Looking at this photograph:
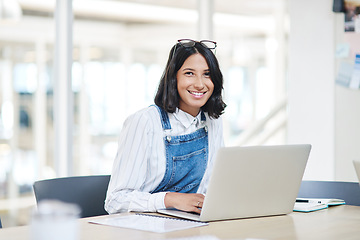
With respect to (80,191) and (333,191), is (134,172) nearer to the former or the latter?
(80,191)

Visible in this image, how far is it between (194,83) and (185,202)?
1.73ft

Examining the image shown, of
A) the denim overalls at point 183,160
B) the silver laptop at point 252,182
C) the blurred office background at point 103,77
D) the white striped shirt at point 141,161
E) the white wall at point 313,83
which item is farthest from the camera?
the white wall at point 313,83

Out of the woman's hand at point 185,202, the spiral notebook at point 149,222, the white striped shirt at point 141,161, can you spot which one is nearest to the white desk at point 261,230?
the spiral notebook at point 149,222

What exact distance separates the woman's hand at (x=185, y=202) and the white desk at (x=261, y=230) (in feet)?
0.43

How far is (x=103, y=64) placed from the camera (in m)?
3.83

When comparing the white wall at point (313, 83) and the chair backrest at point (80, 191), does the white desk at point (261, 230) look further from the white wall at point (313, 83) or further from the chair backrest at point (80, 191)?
the white wall at point (313, 83)

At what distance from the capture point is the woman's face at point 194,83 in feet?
6.66

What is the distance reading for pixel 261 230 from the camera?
1.45 meters

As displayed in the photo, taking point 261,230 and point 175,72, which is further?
point 175,72

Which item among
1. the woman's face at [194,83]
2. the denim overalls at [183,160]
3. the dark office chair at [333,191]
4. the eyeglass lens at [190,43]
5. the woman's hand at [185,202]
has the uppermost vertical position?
the eyeglass lens at [190,43]

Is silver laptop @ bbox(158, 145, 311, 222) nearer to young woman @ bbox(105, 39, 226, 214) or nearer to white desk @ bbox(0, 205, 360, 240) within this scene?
white desk @ bbox(0, 205, 360, 240)

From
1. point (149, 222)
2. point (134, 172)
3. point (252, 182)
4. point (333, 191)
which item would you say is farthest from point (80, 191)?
point (333, 191)

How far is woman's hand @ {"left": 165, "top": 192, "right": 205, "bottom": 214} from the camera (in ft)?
5.40

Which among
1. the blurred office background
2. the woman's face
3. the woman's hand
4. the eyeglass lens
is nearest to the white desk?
the woman's hand
